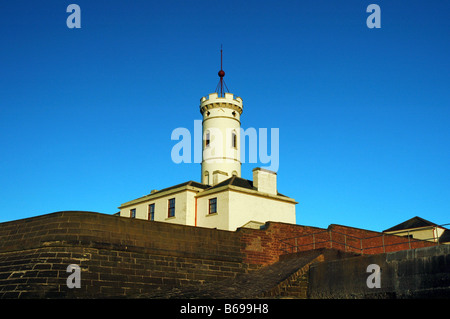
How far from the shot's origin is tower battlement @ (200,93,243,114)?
4359 cm

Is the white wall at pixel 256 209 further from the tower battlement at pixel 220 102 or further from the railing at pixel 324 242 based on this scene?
the tower battlement at pixel 220 102

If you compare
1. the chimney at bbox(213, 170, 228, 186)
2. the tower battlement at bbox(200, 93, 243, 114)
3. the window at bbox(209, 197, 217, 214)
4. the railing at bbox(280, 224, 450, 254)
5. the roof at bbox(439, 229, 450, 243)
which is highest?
the tower battlement at bbox(200, 93, 243, 114)

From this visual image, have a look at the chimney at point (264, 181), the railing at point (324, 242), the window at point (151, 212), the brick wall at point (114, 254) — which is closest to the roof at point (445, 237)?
the railing at point (324, 242)

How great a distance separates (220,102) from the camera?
43531 mm

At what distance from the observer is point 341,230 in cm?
2684

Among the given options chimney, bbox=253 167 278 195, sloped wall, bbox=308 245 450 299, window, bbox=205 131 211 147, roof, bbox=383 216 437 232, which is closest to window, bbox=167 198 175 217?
chimney, bbox=253 167 278 195

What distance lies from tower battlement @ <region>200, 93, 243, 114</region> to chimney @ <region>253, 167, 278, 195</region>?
37.8ft

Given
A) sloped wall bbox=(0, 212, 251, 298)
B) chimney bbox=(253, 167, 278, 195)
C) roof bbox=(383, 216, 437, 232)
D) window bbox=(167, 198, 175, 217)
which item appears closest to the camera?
sloped wall bbox=(0, 212, 251, 298)

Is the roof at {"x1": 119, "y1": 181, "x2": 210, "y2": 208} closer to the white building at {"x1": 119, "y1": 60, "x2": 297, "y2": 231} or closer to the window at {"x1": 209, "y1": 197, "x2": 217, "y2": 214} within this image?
the white building at {"x1": 119, "y1": 60, "x2": 297, "y2": 231}
